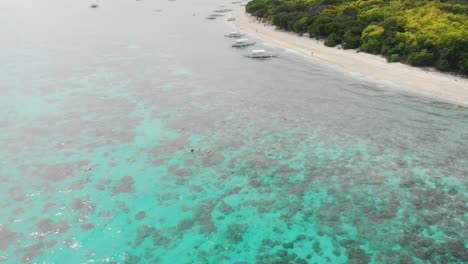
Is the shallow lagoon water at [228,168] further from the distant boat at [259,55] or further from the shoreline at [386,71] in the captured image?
the distant boat at [259,55]

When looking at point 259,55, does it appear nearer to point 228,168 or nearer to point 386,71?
point 386,71

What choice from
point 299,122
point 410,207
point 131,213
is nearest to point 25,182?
point 131,213

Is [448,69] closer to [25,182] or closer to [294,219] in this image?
[294,219]

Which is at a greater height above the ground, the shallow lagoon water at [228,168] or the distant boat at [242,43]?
the distant boat at [242,43]

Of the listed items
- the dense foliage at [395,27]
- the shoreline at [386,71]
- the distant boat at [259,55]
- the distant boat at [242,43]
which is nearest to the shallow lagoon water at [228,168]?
Answer: the shoreline at [386,71]

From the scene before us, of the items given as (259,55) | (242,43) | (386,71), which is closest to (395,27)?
(386,71)

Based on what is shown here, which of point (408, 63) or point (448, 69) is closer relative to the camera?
point (448, 69)
